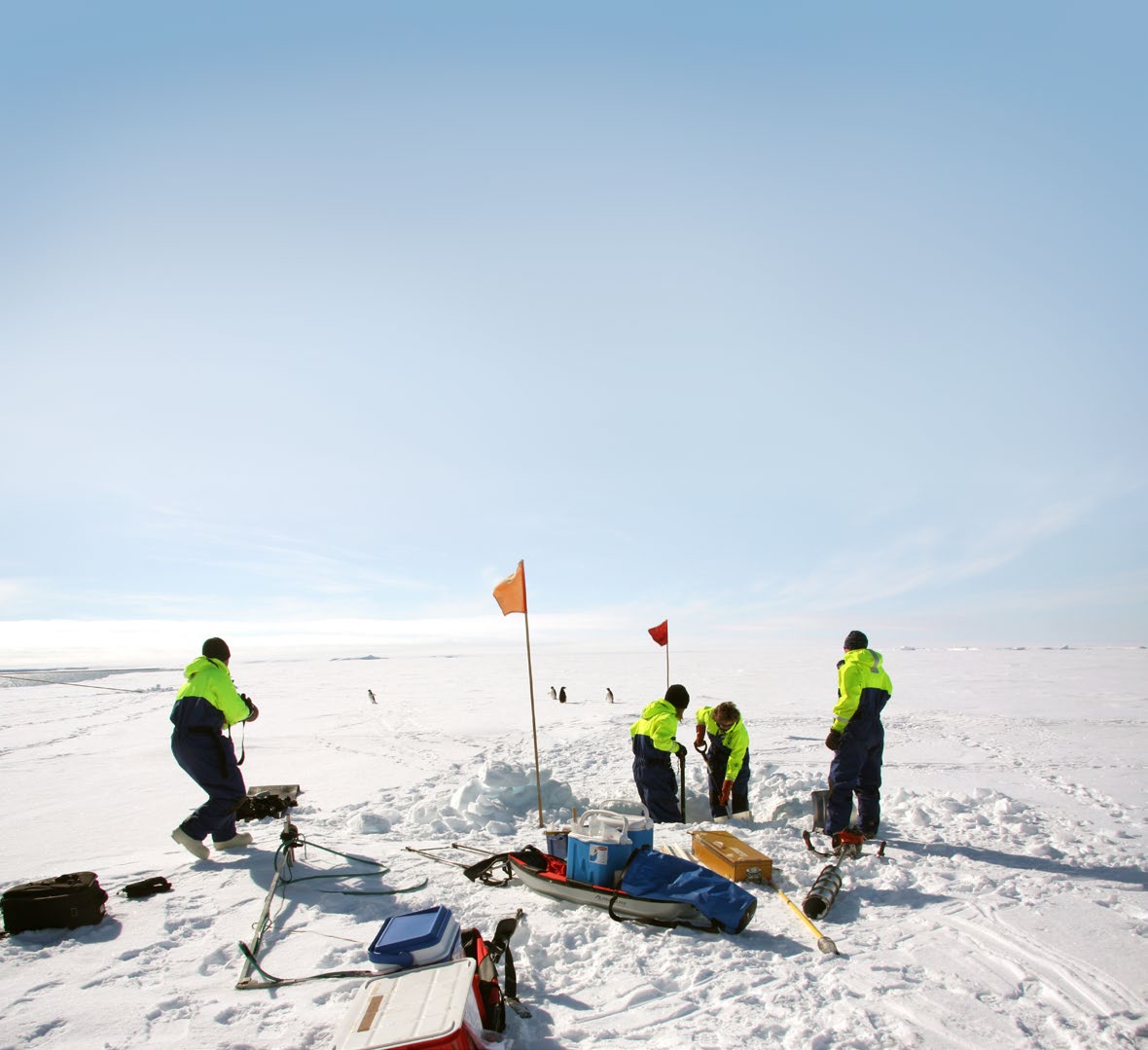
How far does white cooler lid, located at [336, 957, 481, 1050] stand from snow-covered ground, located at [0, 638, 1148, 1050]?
44cm

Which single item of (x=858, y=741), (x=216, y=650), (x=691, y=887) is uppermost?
Result: (x=216, y=650)

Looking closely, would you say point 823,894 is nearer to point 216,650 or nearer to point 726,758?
point 726,758

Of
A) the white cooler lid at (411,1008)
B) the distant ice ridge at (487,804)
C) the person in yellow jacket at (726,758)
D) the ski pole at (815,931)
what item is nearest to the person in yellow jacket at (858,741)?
the person in yellow jacket at (726,758)

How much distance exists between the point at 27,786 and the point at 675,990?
1090cm

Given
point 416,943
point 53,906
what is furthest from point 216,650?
point 416,943

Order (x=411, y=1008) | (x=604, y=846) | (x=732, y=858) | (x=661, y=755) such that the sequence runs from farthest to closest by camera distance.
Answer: (x=661, y=755) → (x=732, y=858) → (x=604, y=846) → (x=411, y=1008)

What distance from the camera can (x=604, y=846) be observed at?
4.40m

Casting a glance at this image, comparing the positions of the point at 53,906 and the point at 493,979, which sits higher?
the point at 53,906

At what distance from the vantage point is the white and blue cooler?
4.39 meters

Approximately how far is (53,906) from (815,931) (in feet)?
15.2

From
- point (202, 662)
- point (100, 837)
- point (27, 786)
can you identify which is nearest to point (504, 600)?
point (202, 662)

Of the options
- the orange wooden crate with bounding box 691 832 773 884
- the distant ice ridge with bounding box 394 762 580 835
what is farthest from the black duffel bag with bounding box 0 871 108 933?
the orange wooden crate with bounding box 691 832 773 884

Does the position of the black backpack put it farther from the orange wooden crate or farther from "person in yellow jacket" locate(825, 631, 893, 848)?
"person in yellow jacket" locate(825, 631, 893, 848)

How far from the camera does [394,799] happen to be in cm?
775
